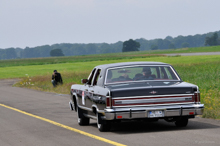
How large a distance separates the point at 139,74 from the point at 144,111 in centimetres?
152

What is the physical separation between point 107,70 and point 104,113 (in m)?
1.52

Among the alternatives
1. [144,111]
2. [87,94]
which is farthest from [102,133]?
[87,94]

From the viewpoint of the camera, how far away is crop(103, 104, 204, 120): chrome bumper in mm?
9656

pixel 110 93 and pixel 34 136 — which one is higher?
pixel 110 93

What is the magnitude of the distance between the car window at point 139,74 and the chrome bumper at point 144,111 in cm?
125

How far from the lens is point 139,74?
11.0 metres

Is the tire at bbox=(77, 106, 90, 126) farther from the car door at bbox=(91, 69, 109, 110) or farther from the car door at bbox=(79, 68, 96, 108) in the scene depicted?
the car door at bbox=(91, 69, 109, 110)

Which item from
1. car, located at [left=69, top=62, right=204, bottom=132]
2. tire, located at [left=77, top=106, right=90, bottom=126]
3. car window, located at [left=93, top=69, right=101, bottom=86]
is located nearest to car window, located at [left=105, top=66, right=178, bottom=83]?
car, located at [left=69, top=62, right=204, bottom=132]

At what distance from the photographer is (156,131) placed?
10.3 m

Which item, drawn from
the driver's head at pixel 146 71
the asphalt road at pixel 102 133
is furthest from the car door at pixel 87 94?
the driver's head at pixel 146 71

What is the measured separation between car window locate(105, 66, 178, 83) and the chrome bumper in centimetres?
125

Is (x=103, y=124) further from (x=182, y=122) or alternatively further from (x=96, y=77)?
(x=182, y=122)

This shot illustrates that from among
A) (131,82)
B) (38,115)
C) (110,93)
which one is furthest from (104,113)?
(38,115)

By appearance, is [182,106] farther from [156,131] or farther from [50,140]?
[50,140]
